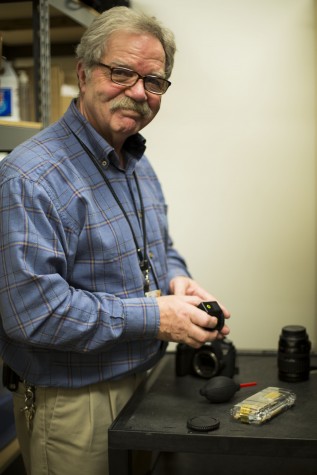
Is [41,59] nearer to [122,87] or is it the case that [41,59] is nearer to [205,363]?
[122,87]

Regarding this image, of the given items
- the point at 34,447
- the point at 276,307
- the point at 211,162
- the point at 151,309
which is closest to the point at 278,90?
the point at 211,162

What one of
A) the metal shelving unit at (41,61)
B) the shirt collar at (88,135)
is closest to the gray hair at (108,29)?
the shirt collar at (88,135)

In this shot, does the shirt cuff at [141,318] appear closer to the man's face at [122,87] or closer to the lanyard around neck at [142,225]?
the lanyard around neck at [142,225]

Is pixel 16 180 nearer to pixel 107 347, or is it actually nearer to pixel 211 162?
pixel 107 347

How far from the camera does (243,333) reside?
2.71 meters

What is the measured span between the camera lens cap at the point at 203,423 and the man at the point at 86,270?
19 cm

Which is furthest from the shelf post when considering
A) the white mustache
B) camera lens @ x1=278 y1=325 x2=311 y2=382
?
camera lens @ x1=278 y1=325 x2=311 y2=382

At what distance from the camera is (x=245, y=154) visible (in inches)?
103

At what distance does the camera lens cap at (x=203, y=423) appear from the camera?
1102 mm

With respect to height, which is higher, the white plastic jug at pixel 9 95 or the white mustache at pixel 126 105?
the white plastic jug at pixel 9 95

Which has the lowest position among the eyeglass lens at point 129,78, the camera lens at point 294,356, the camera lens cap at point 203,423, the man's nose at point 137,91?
the camera lens cap at point 203,423

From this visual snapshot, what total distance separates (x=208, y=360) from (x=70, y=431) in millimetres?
390

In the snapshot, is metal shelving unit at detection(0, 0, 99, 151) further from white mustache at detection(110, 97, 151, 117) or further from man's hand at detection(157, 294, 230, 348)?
man's hand at detection(157, 294, 230, 348)

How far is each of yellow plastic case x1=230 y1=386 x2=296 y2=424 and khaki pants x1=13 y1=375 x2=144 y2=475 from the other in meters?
0.30
